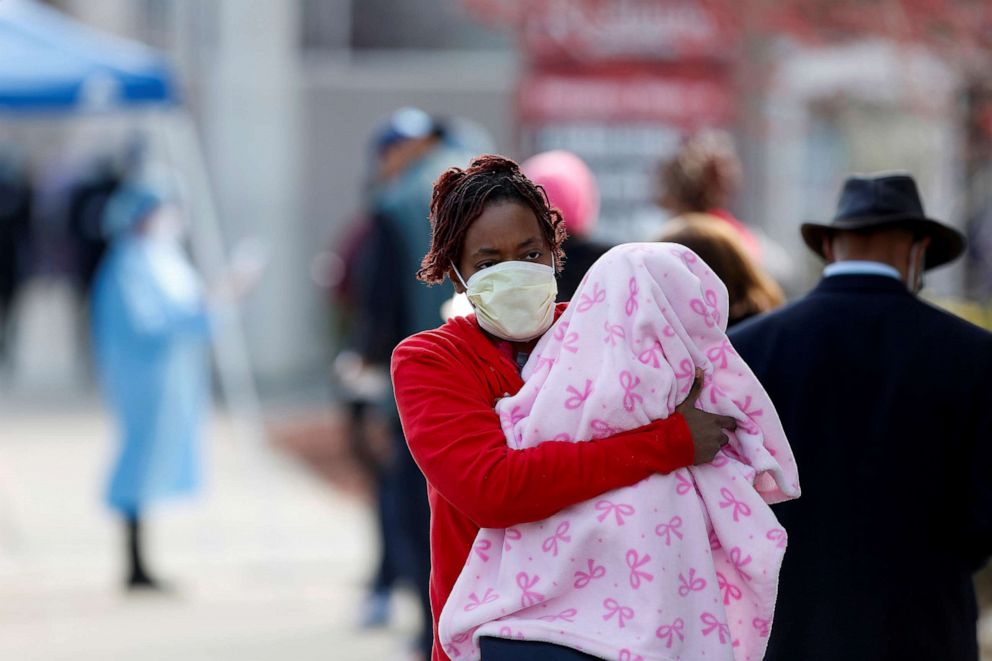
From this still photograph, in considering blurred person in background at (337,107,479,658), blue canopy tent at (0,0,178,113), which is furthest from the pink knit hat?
blue canopy tent at (0,0,178,113)

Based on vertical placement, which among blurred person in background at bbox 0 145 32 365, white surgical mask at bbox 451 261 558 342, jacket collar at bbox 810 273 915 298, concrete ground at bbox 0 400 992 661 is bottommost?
concrete ground at bbox 0 400 992 661

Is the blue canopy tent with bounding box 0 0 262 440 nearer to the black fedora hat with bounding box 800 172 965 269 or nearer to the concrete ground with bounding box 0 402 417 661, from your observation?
the concrete ground with bounding box 0 402 417 661

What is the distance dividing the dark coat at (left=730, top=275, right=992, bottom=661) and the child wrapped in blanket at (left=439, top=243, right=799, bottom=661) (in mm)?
795

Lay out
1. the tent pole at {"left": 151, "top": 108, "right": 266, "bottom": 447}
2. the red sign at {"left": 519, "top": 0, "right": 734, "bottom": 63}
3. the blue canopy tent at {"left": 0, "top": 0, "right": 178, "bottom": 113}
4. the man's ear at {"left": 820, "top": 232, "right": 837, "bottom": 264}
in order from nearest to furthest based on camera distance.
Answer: the man's ear at {"left": 820, "top": 232, "right": 837, "bottom": 264} → the red sign at {"left": 519, "top": 0, "right": 734, "bottom": 63} → the blue canopy tent at {"left": 0, "top": 0, "right": 178, "bottom": 113} → the tent pole at {"left": 151, "top": 108, "right": 266, "bottom": 447}

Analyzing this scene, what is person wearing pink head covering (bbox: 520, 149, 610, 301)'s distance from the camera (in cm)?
523

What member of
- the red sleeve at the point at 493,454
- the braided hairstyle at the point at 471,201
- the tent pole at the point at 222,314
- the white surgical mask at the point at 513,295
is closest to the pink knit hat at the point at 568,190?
the braided hairstyle at the point at 471,201

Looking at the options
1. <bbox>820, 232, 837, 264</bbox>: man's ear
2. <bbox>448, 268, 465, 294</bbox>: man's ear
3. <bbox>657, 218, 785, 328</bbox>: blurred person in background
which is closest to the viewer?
<bbox>448, 268, 465, 294</bbox>: man's ear

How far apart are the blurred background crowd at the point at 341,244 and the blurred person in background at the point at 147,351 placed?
15 millimetres

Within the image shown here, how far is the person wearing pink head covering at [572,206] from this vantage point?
17.2 ft

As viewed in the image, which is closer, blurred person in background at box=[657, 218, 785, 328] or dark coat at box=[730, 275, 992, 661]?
dark coat at box=[730, 275, 992, 661]

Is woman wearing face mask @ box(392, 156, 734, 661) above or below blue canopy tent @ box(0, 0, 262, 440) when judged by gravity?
below

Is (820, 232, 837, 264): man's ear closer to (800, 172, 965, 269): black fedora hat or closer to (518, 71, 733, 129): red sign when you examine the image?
(800, 172, 965, 269): black fedora hat

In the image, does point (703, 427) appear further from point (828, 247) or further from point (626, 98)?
point (626, 98)

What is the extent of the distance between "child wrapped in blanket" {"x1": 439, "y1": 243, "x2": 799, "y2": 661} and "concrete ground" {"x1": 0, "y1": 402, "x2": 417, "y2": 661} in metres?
4.48
